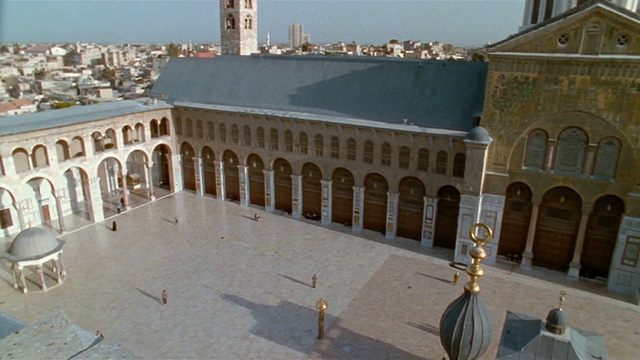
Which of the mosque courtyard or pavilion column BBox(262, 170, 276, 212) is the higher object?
pavilion column BBox(262, 170, 276, 212)

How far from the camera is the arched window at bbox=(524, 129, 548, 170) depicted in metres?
28.1

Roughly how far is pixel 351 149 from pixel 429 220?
778cm

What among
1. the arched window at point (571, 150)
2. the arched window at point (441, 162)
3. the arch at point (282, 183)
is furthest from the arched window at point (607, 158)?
the arch at point (282, 183)

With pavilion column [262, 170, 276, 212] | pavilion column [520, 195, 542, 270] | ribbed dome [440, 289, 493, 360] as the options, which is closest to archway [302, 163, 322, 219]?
pavilion column [262, 170, 276, 212]

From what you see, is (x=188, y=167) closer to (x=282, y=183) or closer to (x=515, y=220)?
(x=282, y=183)

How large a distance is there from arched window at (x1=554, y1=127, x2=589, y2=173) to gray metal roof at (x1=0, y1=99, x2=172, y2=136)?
31.9 metres

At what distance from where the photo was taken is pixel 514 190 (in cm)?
3012

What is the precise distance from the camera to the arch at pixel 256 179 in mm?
39938

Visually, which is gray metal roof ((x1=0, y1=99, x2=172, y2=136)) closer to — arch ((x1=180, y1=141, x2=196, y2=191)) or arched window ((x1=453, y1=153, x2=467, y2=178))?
arch ((x1=180, y1=141, x2=196, y2=191))

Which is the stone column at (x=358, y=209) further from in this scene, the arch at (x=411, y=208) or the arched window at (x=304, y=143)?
the arched window at (x=304, y=143)

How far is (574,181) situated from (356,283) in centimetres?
1464

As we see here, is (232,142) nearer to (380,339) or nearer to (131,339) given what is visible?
(131,339)

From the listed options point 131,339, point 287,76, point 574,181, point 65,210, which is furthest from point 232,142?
point 574,181

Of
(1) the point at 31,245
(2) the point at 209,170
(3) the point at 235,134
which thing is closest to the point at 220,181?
(2) the point at 209,170
